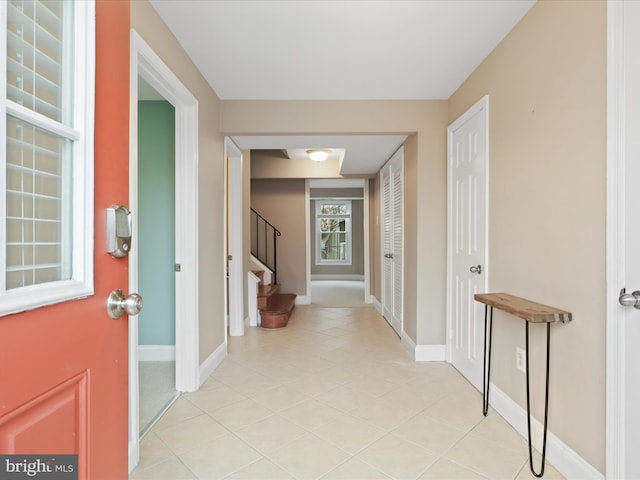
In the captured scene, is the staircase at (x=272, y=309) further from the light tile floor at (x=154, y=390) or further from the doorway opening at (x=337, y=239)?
the doorway opening at (x=337, y=239)

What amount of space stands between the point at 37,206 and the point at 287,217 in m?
5.63

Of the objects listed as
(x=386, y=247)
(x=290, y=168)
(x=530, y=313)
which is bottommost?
(x=530, y=313)

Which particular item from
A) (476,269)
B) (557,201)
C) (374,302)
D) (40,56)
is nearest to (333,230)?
(374,302)

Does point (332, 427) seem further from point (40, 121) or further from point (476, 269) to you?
point (40, 121)

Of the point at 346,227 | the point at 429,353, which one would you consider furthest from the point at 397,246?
the point at 346,227

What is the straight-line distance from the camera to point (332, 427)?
2047 mm

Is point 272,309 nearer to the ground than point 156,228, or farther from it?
nearer to the ground

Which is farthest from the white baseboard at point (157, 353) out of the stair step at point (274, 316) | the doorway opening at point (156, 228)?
the stair step at point (274, 316)

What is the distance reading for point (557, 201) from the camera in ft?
5.64

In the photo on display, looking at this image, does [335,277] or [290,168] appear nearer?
[290,168]

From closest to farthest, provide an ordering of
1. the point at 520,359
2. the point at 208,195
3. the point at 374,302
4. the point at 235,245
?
the point at 520,359 < the point at 208,195 < the point at 235,245 < the point at 374,302

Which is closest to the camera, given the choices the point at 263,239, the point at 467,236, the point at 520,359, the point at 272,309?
→ the point at 520,359

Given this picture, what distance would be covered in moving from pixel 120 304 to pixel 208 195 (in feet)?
7.09

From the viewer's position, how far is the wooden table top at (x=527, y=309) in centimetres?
159
